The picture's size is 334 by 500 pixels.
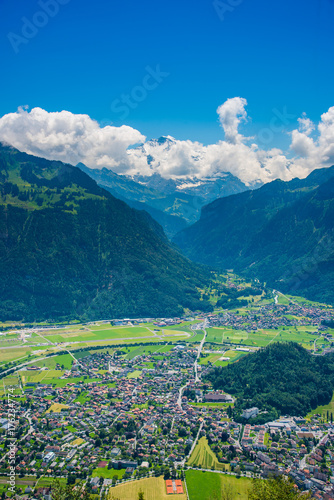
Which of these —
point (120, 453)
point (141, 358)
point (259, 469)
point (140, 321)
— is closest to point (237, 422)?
point (259, 469)

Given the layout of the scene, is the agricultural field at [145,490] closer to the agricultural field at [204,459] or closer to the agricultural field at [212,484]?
the agricultural field at [212,484]

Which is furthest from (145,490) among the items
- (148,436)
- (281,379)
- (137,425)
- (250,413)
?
(281,379)

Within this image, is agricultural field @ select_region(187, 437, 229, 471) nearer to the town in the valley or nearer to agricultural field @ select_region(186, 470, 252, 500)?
the town in the valley

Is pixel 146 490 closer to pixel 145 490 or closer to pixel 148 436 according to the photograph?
pixel 145 490

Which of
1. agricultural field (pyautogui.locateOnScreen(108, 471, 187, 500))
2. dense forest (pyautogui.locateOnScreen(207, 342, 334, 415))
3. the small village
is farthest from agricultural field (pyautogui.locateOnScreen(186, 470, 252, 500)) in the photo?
dense forest (pyautogui.locateOnScreen(207, 342, 334, 415))

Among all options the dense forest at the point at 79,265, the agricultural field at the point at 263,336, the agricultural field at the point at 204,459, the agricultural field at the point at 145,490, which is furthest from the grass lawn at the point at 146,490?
the dense forest at the point at 79,265

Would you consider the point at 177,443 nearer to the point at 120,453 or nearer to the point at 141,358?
the point at 120,453
